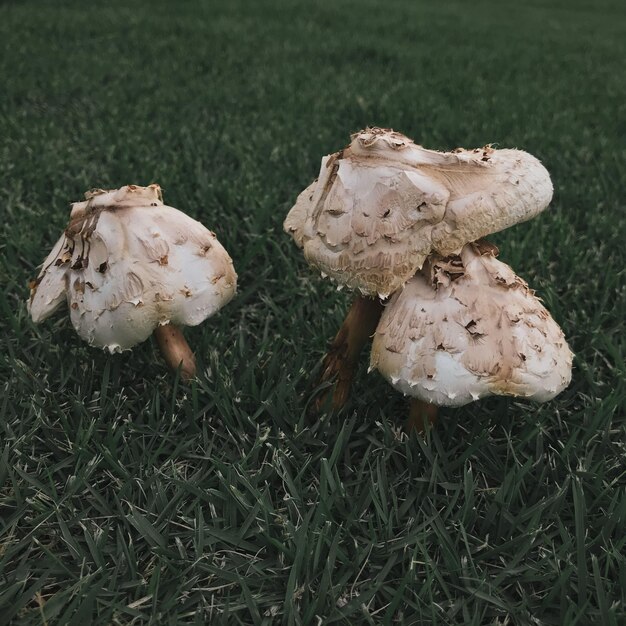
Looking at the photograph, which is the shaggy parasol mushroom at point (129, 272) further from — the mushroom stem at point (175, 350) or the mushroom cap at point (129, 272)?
the mushroom stem at point (175, 350)

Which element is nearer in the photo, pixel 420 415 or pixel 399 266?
pixel 399 266

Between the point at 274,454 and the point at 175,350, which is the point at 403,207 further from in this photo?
the point at 175,350

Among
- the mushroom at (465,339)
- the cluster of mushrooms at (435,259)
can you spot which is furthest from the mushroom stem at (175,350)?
the mushroom at (465,339)

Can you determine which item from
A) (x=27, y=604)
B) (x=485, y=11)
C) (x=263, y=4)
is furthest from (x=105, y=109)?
(x=485, y=11)

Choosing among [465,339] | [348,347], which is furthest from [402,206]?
[348,347]

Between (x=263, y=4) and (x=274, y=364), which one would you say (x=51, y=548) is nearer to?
(x=274, y=364)

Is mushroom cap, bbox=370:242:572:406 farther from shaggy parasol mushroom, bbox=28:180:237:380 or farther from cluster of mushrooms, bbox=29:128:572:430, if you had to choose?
shaggy parasol mushroom, bbox=28:180:237:380
